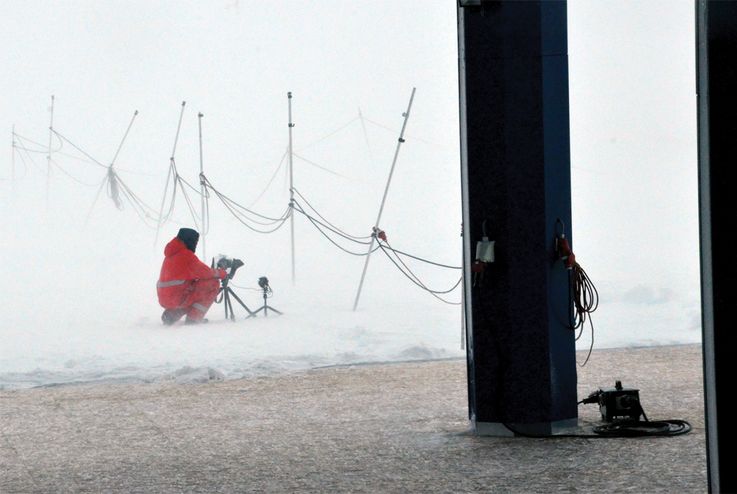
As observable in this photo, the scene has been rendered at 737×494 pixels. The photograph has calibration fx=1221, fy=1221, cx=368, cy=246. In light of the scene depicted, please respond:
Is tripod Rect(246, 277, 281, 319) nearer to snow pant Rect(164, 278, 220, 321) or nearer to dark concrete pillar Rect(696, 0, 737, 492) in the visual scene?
snow pant Rect(164, 278, 220, 321)

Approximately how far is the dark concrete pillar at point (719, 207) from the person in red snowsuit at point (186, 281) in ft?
25.8

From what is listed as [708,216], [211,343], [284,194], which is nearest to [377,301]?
[284,194]

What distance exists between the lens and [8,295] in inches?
517

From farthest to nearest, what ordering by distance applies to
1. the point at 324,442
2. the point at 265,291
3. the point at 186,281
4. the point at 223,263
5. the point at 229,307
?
the point at 223,263 → the point at 229,307 → the point at 265,291 → the point at 186,281 → the point at 324,442

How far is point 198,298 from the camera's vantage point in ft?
34.8

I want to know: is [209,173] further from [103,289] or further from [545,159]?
[545,159]

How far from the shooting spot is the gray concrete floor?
3.97 meters

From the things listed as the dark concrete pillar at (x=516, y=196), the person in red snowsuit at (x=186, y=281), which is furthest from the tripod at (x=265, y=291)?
the dark concrete pillar at (x=516, y=196)

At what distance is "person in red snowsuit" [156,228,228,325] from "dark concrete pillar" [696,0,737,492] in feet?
25.8

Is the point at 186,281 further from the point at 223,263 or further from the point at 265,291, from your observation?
the point at 223,263

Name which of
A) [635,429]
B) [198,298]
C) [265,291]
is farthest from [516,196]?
[198,298]

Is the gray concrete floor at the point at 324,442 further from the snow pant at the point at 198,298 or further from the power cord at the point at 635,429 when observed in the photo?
the snow pant at the point at 198,298

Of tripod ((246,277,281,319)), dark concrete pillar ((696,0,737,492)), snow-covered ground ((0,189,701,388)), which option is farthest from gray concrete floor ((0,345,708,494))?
tripod ((246,277,281,319))

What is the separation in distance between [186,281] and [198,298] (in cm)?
23
